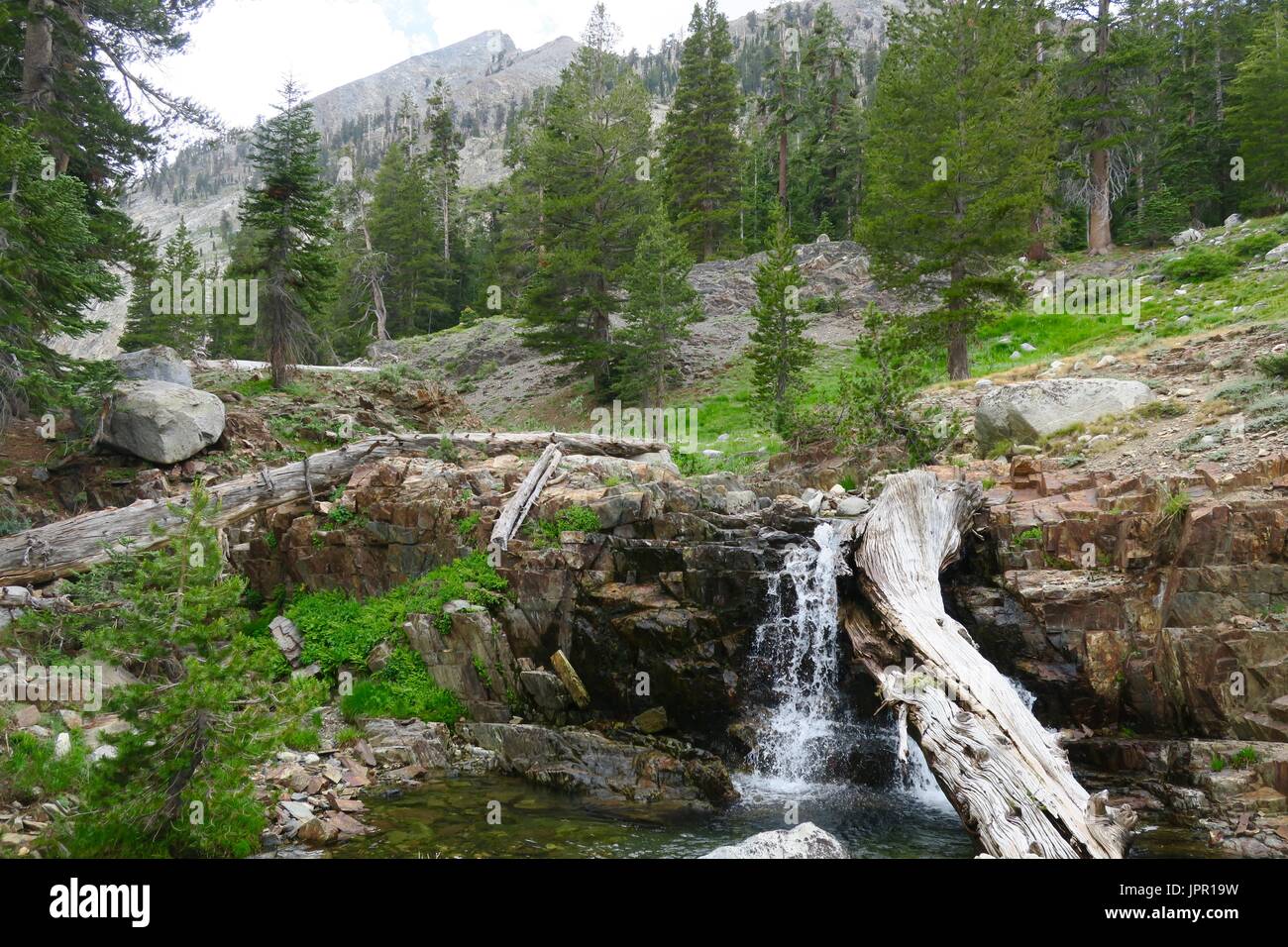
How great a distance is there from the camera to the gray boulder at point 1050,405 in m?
15.6

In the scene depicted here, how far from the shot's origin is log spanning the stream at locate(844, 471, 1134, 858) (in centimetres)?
655

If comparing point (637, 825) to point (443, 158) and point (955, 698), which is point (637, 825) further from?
point (443, 158)

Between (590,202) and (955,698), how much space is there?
28074 millimetres

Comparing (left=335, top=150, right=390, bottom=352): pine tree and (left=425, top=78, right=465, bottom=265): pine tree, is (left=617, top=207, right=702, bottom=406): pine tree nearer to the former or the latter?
(left=335, top=150, right=390, bottom=352): pine tree

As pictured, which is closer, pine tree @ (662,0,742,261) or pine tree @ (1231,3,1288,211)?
pine tree @ (1231,3,1288,211)

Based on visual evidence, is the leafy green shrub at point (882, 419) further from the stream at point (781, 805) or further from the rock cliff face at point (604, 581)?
the stream at point (781, 805)

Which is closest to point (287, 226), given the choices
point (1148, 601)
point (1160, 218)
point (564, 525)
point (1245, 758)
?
point (564, 525)

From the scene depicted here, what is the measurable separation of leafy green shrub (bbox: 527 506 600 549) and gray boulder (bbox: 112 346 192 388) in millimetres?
11115

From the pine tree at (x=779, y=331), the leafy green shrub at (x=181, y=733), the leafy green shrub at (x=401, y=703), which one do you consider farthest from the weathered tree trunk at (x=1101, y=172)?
the leafy green shrub at (x=181, y=733)

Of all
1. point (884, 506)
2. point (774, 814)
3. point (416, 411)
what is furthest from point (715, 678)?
point (416, 411)

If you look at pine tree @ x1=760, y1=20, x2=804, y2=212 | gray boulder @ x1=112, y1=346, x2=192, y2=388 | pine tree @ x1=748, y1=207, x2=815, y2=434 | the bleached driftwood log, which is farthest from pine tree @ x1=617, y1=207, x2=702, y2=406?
pine tree @ x1=760, y1=20, x2=804, y2=212

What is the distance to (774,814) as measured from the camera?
10.1 meters

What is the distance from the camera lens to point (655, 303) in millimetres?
28562

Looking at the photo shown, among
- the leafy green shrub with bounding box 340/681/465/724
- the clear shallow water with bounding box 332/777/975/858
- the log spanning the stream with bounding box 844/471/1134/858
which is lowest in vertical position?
the clear shallow water with bounding box 332/777/975/858
